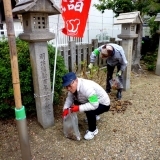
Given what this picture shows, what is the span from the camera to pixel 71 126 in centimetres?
283

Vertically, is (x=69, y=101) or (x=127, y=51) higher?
(x=127, y=51)

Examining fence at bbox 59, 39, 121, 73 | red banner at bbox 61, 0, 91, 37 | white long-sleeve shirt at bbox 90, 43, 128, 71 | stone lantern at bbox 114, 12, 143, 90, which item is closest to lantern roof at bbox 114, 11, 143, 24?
stone lantern at bbox 114, 12, 143, 90

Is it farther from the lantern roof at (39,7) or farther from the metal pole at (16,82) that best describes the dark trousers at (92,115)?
the lantern roof at (39,7)

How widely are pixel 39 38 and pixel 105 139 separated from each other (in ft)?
6.17

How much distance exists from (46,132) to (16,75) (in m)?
1.63

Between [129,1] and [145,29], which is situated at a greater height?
[129,1]

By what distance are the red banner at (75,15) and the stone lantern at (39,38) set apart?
0.46 metres

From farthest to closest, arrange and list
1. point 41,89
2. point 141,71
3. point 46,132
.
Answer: point 141,71 → point 46,132 → point 41,89

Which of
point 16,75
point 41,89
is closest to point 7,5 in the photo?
point 16,75

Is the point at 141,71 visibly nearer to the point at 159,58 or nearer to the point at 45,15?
the point at 159,58

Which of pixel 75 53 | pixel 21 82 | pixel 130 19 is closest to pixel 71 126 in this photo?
pixel 21 82

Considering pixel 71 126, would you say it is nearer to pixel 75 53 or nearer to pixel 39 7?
pixel 39 7

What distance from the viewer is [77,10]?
10.1 ft

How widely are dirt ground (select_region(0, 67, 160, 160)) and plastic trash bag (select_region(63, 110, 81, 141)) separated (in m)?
0.08
